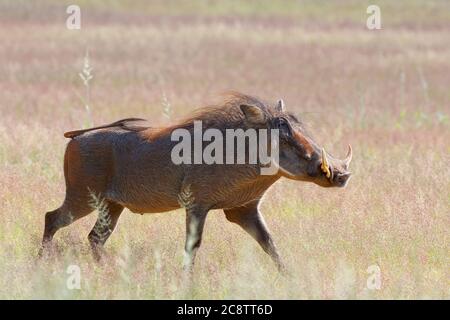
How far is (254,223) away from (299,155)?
25.1 inches

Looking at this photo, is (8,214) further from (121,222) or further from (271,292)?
(271,292)

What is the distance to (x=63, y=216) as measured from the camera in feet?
22.6

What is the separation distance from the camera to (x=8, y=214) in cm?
778

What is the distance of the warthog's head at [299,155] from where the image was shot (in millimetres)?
6152

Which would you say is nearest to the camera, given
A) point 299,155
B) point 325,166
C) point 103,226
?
point 325,166

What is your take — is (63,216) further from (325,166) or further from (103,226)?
(325,166)

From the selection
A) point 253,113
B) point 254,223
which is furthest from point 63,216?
point 253,113

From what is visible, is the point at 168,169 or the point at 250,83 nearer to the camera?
the point at 168,169

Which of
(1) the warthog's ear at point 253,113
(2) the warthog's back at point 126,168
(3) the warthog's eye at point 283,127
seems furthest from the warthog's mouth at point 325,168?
(2) the warthog's back at point 126,168

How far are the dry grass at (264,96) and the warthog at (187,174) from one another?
0.24 metres

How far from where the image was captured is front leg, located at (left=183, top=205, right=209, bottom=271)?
20.5ft

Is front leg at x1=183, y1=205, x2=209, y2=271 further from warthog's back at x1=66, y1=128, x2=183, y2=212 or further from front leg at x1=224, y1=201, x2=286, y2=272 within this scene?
front leg at x1=224, y1=201, x2=286, y2=272
